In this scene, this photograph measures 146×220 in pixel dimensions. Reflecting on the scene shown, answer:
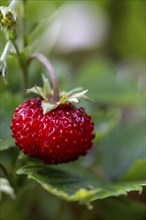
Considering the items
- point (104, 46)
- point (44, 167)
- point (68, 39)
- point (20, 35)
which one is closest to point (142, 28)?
point (104, 46)

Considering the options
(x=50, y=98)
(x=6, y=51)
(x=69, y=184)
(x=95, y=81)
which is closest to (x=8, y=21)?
(x=6, y=51)

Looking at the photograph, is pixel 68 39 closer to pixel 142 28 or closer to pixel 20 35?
pixel 142 28

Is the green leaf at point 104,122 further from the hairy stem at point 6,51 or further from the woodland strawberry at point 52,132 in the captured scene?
the hairy stem at point 6,51

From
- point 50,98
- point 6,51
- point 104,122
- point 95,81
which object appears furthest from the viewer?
point 95,81

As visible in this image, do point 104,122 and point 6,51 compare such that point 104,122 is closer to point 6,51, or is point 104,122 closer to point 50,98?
point 50,98

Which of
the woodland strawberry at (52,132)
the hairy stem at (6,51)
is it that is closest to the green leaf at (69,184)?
the woodland strawberry at (52,132)

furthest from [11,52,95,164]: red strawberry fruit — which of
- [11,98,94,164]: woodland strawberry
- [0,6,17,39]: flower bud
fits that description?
[0,6,17,39]: flower bud
